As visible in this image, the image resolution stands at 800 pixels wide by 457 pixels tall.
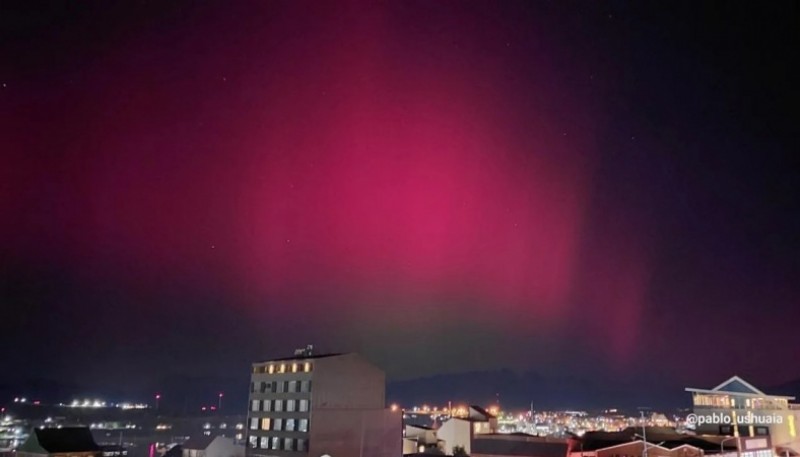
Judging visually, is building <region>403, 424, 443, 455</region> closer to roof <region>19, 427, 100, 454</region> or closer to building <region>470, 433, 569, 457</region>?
building <region>470, 433, 569, 457</region>

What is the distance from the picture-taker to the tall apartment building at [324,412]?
66.5 metres

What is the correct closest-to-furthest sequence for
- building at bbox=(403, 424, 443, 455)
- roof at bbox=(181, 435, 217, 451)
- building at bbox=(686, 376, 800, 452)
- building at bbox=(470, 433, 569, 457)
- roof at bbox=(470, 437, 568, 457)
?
1. roof at bbox=(470, 437, 568, 457)
2. building at bbox=(470, 433, 569, 457)
3. roof at bbox=(181, 435, 217, 451)
4. building at bbox=(403, 424, 443, 455)
5. building at bbox=(686, 376, 800, 452)

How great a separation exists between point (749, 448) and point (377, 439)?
1634 inches

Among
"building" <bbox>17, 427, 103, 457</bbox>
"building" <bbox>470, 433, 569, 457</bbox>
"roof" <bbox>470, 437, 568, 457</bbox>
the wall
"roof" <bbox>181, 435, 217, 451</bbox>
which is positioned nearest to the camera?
"roof" <bbox>470, 437, 568, 457</bbox>

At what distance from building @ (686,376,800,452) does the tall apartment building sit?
40.3 meters

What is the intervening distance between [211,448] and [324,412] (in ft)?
54.6

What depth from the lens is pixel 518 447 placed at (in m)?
60.0

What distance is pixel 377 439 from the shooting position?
226 feet

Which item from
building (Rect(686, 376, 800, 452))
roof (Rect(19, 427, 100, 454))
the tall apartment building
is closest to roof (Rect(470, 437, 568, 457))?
the tall apartment building

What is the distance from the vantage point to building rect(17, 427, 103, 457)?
71.3 meters

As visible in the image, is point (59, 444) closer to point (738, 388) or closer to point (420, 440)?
point (420, 440)

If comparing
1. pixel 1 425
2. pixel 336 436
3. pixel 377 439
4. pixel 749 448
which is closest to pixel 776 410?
pixel 749 448

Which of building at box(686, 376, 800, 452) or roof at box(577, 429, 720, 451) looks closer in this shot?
roof at box(577, 429, 720, 451)

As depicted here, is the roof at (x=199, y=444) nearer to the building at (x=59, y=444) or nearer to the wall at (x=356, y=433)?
the building at (x=59, y=444)
